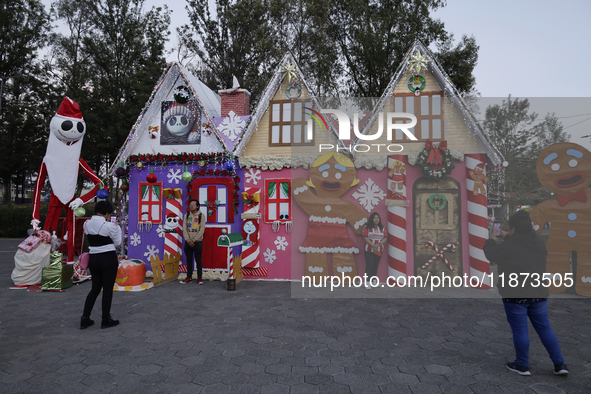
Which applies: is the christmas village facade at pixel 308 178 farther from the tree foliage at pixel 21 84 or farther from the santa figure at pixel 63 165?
the tree foliage at pixel 21 84

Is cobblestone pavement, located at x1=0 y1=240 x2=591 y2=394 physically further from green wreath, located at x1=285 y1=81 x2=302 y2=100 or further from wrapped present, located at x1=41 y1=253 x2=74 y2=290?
green wreath, located at x1=285 y1=81 x2=302 y2=100

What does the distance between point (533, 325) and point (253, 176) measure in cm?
694

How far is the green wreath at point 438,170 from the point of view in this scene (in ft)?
27.5

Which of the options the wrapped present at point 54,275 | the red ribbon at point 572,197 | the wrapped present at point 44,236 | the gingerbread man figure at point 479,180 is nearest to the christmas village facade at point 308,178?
the gingerbread man figure at point 479,180

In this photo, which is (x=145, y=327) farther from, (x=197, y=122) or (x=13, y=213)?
(x=13, y=213)

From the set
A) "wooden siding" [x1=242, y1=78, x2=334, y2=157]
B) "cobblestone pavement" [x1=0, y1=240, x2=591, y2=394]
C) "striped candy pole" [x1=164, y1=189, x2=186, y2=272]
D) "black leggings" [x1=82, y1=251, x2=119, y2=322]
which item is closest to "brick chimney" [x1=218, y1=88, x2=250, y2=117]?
"wooden siding" [x1=242, y1=78, x2=334, y2=157]

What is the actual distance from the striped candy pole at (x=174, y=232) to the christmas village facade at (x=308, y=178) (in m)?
0.03

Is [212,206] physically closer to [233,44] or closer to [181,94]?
[181,94]

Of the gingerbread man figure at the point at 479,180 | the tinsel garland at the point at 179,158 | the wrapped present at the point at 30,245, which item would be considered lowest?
the wrapped present at the point at 30,245

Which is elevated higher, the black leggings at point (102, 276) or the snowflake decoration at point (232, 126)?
the snowflake decoration at point (232, 126)

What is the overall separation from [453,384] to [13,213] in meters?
26.3

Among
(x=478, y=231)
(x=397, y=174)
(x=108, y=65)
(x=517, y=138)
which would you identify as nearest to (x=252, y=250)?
(x=397, y=174)

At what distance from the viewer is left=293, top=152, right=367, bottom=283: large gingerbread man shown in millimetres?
8914

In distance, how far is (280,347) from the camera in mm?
4676
